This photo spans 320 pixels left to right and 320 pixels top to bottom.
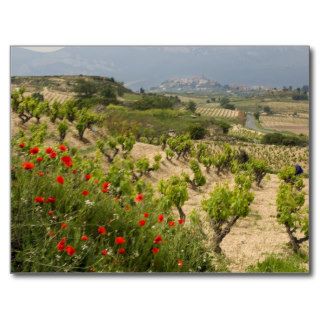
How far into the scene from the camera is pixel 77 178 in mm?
4723

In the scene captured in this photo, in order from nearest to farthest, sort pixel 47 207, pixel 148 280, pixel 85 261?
pixel 47 207 < pixel 85 261 < pixel 148 280

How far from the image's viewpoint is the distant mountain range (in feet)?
16.7

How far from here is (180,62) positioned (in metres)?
5.23

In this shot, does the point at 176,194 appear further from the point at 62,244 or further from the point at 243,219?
the point at 62,244

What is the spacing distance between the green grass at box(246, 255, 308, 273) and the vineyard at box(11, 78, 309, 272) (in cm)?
1

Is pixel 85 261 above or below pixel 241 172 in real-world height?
below

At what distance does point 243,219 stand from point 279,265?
2.00 ft

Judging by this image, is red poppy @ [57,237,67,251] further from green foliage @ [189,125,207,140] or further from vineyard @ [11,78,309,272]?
green foliage @ [189,125,207,140]

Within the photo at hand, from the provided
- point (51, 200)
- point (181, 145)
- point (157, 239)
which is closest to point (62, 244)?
point (51, 200)

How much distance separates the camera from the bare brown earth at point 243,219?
5.06 meters
